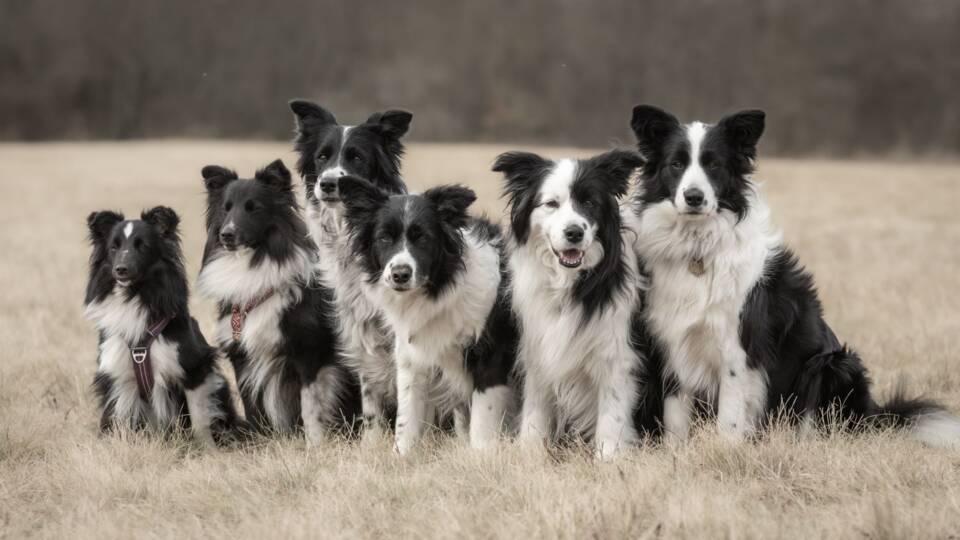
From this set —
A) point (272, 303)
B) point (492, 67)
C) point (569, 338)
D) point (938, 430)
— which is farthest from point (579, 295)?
point (492, 67)

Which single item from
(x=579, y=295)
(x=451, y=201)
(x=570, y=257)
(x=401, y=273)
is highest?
(x=451, y=201)

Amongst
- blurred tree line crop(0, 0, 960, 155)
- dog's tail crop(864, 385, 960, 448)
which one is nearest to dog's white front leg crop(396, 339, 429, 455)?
dog's tail crop(864, 385, 960, 448)

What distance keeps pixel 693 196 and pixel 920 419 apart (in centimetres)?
203

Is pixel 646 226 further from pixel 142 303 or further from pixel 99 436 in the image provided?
pixel 99 436

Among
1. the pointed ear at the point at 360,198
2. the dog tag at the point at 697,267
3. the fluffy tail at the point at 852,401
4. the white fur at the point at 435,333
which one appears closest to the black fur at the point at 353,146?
the pointed ear at the point at 360,198

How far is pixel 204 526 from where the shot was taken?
4309 mm

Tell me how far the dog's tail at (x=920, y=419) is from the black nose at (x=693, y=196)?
1.74 meters

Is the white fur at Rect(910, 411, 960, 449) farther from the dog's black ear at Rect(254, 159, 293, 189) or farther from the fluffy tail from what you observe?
the dog's black ear at Rect(254, 159, 293, 189)

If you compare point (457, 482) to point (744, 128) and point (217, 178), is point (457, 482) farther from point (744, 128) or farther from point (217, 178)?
point (217, 178)

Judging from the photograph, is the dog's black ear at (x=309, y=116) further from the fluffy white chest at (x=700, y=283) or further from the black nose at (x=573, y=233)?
the fluffy white chest at (x=700, y=283)

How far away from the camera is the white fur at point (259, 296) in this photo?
5773mm

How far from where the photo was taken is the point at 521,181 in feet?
17.0

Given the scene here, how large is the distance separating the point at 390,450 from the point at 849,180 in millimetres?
24442

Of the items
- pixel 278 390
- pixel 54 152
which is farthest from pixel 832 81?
pixel 278 390
